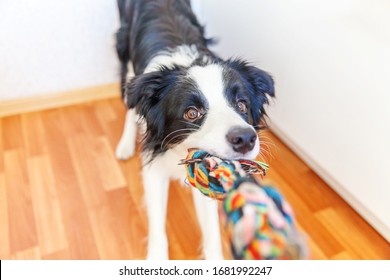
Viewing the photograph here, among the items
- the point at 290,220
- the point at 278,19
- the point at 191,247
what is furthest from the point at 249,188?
the point at 278,19

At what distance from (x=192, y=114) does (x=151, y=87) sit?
189 mm

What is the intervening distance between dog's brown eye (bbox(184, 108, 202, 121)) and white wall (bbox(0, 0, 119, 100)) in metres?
1.35

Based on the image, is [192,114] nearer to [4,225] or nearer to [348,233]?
[348,233]

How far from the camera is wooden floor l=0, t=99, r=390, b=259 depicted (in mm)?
1531

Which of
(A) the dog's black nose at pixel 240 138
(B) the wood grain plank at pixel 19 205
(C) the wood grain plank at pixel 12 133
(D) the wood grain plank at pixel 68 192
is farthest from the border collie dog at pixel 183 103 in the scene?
(C) the wood grain plank at pixel 12 133

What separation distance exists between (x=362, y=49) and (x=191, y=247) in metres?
1.01

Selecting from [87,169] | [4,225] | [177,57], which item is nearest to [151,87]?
[177,57]

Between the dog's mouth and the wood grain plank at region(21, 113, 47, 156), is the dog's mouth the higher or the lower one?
the higher one

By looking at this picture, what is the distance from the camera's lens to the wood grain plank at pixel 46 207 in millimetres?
1556

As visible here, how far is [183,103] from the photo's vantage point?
1.17m

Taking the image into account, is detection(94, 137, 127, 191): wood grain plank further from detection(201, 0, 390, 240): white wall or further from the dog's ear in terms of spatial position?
detection(201, 0, 390, 240): white wall

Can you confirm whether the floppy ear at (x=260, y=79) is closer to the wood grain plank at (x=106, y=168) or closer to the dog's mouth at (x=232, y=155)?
the dog's mouth at (x=232, y=155)

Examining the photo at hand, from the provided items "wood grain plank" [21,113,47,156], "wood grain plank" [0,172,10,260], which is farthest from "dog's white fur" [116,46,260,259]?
"wood grain plank" [21,113,47,156]

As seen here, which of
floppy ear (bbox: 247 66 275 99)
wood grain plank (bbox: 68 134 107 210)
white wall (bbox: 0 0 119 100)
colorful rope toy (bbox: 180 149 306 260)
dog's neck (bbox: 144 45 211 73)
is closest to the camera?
colorful rope toy (bbox: 180 149 306 260)
